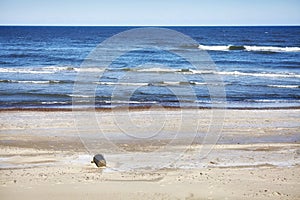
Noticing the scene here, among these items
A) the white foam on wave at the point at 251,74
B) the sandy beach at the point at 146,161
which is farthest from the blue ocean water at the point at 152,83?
the sandy beach at the point at 146,161

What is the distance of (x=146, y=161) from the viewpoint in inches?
349

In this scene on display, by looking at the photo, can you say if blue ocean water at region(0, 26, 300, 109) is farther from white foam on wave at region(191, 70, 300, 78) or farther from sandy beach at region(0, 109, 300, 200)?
sandy beach at region(0, 109, 300, 200)

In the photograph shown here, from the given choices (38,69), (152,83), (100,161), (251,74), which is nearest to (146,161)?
(100,161)

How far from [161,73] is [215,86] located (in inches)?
235

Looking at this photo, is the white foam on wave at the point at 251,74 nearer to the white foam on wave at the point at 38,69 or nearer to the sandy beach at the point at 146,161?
Result: the white foam on wave at the point at 38,69

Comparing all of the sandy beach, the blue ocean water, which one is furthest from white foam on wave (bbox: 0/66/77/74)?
the sandy beach

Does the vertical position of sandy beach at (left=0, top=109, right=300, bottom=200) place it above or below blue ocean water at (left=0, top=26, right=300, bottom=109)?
below

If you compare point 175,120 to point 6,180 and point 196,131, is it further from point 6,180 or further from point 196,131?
point 6,180

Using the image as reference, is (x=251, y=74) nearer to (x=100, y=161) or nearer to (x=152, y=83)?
(x=152, y=83)

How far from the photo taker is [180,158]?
9156 mm

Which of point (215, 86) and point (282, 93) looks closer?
point (282, 93)

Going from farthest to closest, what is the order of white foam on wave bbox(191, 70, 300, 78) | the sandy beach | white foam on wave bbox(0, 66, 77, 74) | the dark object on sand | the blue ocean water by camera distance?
white foam on wave bbox(0, 66, 77, 74)
white foam on wave bbox(191, 70, 300, 78)
the blue ocean water
the dark object on sand
the sandy beach

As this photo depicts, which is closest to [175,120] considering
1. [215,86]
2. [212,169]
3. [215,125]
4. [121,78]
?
[215,125]

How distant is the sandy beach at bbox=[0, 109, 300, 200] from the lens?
22.6 feet
